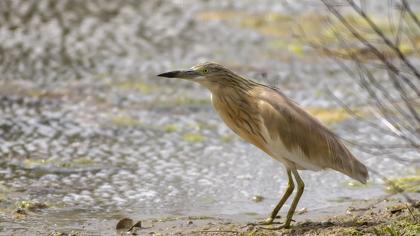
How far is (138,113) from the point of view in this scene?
9617mm

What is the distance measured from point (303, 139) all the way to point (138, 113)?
3.38m

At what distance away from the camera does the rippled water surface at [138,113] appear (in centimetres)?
723

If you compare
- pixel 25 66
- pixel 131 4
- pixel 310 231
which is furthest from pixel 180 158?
pixel 131 4

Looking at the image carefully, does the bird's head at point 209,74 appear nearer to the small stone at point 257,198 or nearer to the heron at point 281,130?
the heron at point 281,130

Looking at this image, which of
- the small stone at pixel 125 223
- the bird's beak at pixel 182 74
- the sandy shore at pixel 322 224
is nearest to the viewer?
the sandy shore at pixel 322 224

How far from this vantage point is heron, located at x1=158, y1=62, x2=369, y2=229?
649 centimetres

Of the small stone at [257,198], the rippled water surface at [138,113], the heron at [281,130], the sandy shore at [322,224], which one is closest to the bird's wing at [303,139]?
the heron at [281,130]

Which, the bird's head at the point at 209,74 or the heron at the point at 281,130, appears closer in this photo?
the heron at the point at 281,130

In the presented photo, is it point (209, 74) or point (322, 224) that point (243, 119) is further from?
point (322, 224)

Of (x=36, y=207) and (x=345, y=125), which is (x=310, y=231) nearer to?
(x=36, y=207)

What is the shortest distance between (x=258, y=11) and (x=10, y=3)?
11.3ft

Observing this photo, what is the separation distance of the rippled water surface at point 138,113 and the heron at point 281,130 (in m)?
0.60

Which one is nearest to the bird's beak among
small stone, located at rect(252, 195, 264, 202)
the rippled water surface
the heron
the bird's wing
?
the heron

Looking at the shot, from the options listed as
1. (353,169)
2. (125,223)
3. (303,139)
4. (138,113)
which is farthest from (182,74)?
(138,113)
